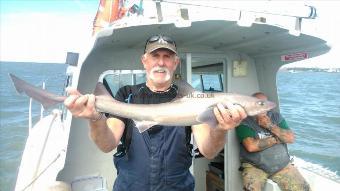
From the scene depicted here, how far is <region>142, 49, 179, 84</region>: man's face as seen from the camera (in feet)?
11.7

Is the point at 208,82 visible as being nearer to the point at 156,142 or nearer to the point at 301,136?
the point at 156,142

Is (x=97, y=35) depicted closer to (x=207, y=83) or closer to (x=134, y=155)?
(x=134, y=155)

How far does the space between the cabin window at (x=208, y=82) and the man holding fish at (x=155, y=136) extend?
346 cm

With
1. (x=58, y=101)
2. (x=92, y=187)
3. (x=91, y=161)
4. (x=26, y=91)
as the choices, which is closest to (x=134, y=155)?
(x=58, y=101)

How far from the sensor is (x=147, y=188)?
3506mm

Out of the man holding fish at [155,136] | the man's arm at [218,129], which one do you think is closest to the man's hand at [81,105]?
the man holding fish at [155,136]

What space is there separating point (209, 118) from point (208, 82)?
174 inches

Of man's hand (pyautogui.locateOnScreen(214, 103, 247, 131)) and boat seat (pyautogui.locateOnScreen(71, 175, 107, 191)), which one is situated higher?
man's hand (pyautogui.locateOnScreen(214, 103, 247, 131))

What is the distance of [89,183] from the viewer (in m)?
5.69

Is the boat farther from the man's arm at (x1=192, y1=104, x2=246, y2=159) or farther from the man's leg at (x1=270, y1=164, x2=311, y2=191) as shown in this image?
the man's arm at (x1=192, y1=104, x2=246, y2=159)

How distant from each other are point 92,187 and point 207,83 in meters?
3.22

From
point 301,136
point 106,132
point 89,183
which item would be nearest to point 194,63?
point 89,183

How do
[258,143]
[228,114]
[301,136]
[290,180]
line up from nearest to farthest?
[228,114] < [290,180] < [258,143] < [301,136]

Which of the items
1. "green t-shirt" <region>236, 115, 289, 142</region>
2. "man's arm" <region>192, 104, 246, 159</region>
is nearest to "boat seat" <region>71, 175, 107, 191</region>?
"green t-shirt" <region>236, 115, 289, 142</region>
